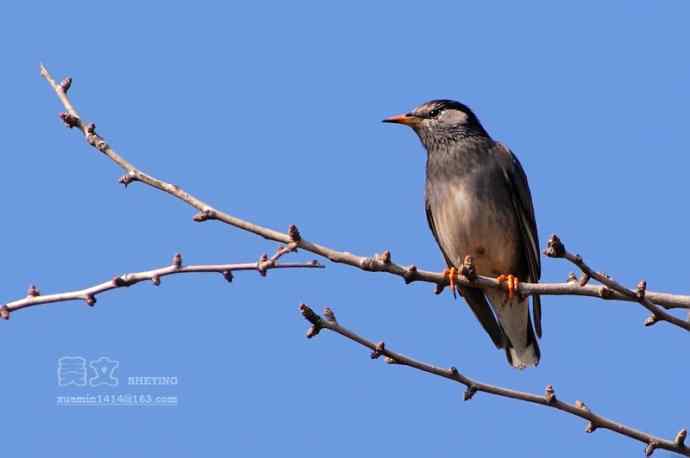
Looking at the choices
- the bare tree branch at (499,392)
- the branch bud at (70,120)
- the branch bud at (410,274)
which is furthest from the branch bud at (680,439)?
the branch bud at (70,120)

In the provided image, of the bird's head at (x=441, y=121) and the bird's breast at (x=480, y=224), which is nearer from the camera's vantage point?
the bird's breast at (x=480, y=224)

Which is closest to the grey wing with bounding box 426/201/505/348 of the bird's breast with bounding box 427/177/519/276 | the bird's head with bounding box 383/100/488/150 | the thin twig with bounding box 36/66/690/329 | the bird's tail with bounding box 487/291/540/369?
the bird's tail with bounding box 487/291/540/369

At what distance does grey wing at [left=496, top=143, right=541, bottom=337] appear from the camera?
745cm

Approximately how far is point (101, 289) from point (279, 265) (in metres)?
0.68

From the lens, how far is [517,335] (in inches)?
301

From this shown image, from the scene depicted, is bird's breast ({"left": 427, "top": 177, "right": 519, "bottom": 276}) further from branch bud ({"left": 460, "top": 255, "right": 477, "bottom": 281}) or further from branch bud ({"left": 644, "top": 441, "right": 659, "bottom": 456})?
branch bud ({"left": 644, "top": 441, "right": 659, "bottom": 456})

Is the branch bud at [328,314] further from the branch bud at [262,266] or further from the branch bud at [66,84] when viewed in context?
the branch bud at [66,84]

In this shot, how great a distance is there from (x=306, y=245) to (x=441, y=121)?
449 cm

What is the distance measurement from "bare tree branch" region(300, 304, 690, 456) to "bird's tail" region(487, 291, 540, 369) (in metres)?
3.76

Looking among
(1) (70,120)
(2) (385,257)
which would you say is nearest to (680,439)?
(2) (385,257)

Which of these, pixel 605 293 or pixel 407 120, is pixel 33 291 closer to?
pixel 605 293

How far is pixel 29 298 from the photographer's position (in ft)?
12.0

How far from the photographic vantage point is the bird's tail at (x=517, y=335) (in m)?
7.62

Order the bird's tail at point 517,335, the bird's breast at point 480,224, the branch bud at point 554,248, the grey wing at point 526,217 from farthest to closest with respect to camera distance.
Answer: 1. the bird's tail at point 517,335
2. the grey wing at point 526,217
3. the bird's breast at point 480,224
4. the branch bud at point 554,248
